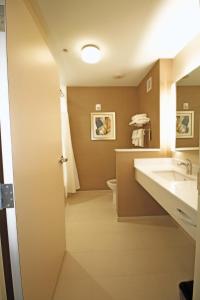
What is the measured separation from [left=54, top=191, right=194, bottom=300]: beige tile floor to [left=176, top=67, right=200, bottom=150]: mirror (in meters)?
1.11

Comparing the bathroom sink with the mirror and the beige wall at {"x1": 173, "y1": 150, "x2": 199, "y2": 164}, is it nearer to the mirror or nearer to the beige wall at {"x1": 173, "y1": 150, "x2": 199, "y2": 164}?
the beige wall at {"x1": 173, "y1": 150, "x2": 199, "y2": 164}

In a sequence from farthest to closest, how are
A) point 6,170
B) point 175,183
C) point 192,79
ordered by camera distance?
point 192,79 → point 175,183 → point 6,170

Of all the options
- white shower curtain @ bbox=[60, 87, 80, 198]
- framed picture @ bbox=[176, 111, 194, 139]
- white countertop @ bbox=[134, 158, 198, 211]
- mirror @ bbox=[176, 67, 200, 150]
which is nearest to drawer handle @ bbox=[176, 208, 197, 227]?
white countertop @ bbox=[134, 158, 198, 211]

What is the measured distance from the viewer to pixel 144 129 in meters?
2.87

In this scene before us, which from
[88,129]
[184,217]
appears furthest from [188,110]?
[88,129]

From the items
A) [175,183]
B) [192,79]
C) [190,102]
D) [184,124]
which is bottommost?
[175,183]

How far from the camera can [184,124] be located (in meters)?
1.94

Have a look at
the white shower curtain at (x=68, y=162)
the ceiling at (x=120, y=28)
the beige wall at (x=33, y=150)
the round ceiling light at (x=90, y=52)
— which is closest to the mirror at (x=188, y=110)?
the ceiling at (x=120, y=28)

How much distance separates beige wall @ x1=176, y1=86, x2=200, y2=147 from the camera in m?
1.72

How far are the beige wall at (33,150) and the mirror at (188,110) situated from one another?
1.46 meters

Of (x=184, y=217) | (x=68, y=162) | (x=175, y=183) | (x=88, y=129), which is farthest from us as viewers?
(x=88, y=129)

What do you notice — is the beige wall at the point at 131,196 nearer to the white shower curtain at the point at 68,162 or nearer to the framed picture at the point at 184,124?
the framed picture at the point at 184,124

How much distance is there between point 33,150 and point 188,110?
174cm

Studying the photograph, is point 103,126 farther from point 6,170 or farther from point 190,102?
point 6,170
